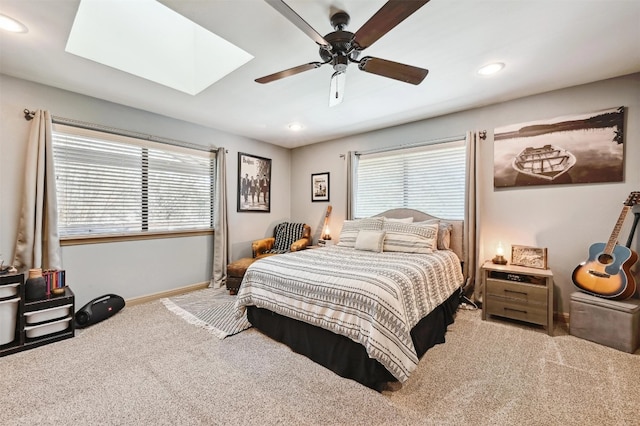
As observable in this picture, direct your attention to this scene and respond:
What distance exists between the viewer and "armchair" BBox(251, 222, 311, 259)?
448cm

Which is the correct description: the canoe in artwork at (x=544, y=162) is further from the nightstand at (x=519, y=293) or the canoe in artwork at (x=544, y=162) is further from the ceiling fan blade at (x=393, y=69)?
the ceiling fan blade at (x=393, y=69)

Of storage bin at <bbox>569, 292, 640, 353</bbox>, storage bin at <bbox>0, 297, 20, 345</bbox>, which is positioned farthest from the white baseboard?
storage bin at <bbox>569, 292, 640, 353</bbox>

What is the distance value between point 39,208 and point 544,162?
17.3 feet

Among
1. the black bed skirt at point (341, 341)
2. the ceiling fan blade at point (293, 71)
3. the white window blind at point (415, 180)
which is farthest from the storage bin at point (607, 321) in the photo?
the ceiling fan blade at point (293, 71)

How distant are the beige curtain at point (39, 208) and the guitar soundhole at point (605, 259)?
530 centimetres

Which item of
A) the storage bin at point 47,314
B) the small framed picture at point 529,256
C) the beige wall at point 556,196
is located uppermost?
the beige wall at point 556,196

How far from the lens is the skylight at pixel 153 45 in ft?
7.41

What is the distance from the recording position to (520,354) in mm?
2191

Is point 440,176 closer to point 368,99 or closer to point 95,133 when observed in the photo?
point 368,99

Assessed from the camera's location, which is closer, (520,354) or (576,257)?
(520,354)

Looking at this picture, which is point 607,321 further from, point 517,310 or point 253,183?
point 253,183

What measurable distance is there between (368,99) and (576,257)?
2.77 metres

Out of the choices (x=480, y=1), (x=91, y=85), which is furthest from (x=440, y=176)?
(x=91, y=85)

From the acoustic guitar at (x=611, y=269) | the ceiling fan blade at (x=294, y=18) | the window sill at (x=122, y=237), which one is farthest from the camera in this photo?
the window sill at (x=122, y=237)
